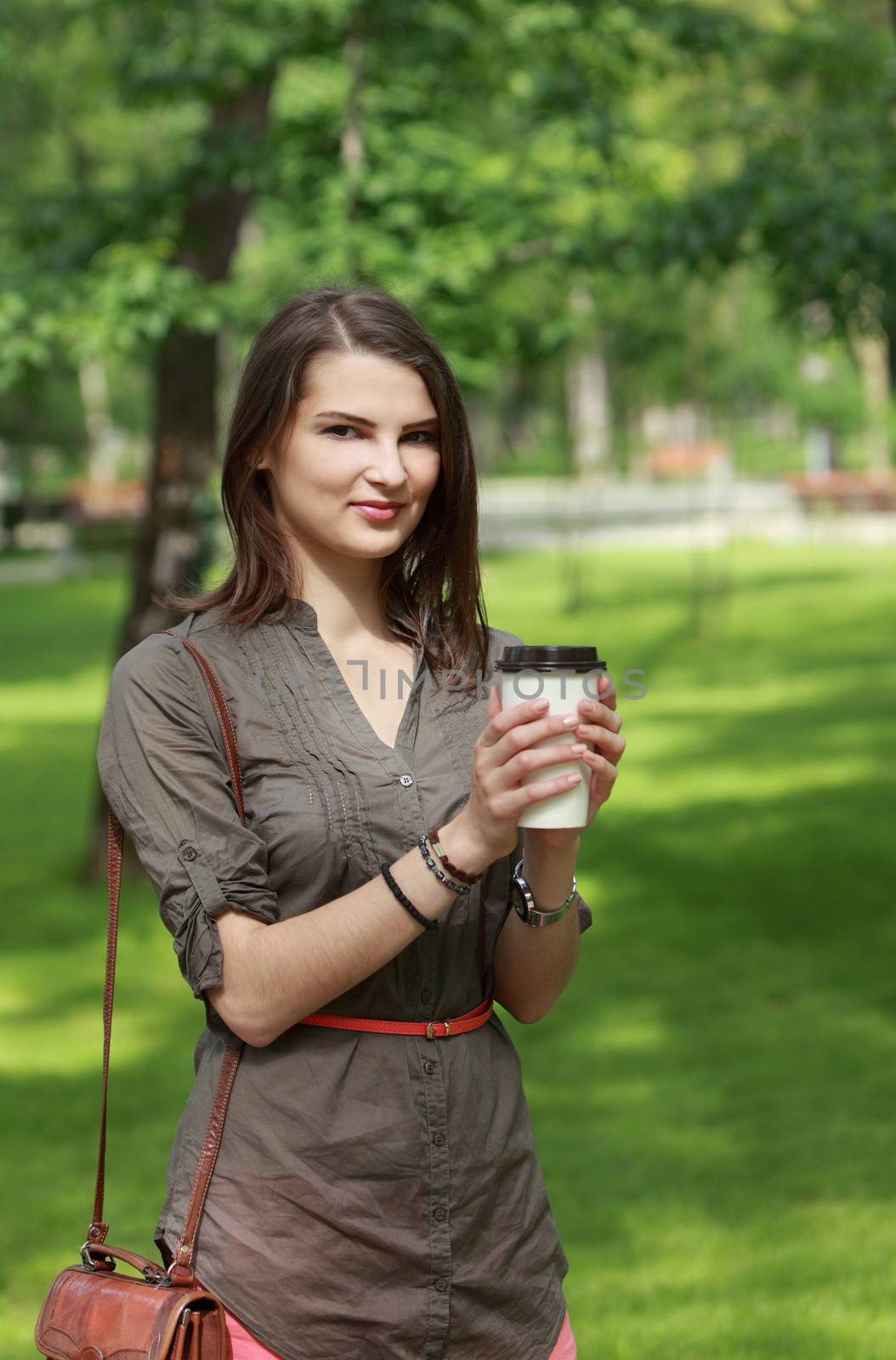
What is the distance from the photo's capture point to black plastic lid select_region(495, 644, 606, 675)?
6.55ft

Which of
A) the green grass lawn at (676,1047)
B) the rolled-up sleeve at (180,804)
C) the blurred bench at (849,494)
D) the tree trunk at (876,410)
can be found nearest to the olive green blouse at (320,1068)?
the rolled-up sleeve at (180,804)

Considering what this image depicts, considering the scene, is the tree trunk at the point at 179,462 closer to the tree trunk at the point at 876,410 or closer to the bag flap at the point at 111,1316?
the bag flap at the point at 111,1316

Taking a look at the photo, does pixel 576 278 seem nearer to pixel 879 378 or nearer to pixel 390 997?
pixel 390 997

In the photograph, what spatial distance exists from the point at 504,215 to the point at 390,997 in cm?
806

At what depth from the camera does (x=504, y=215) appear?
9.83m

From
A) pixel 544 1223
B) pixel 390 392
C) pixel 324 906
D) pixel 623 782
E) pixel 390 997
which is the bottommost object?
pixel 623 782

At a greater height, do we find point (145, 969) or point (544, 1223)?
point (544, 1223)

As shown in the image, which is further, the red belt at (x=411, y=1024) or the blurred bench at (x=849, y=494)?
the blurred bench at (x=849, y=494)

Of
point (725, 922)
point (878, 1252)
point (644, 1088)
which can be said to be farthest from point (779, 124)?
point (878, 1252)

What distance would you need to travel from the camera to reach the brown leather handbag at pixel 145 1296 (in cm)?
218

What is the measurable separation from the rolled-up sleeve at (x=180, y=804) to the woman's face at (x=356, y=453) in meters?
0.26

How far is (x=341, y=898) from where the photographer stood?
7.10 feet

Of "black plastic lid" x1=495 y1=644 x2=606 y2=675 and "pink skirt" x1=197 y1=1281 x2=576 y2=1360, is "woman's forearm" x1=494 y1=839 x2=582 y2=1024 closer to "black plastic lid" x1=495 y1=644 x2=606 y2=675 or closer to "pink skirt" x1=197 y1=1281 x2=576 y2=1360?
"black plastic lid" x1=495 y1=644 x2=606 y2=675

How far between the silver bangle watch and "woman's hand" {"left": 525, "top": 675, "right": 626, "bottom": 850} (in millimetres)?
161
